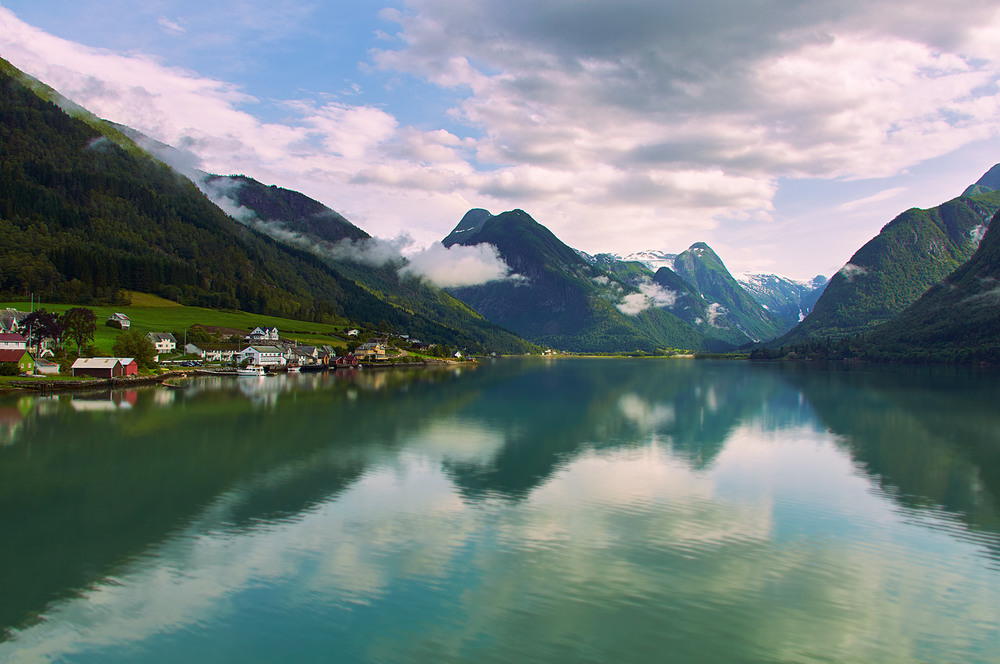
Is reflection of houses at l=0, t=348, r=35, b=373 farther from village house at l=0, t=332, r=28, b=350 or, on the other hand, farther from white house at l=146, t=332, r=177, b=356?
Answer: white house at l=146, t=332, r=177, b=356

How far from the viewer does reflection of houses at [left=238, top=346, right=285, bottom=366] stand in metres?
118

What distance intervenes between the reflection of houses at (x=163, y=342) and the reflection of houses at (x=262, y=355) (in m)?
12.2

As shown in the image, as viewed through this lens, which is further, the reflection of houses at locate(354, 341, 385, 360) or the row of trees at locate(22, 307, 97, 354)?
the reflection of houses at locate(354, 341, 385, 360)

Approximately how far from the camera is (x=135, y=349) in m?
84.2

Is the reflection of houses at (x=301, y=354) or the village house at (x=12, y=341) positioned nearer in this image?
the village house at (x=12, y=341)

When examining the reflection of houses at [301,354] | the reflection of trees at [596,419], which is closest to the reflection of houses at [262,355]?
the reflection of houses at [301,354]

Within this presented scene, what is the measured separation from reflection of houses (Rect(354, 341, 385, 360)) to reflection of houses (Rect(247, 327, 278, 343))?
2096 cm

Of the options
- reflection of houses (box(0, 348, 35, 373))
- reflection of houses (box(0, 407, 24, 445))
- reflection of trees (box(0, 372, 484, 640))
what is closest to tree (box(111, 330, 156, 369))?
reflection of houses (box(0, 348, 35, 373))

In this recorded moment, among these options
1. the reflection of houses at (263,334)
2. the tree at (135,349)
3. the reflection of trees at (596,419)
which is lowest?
the reflection of trees at (596,419)

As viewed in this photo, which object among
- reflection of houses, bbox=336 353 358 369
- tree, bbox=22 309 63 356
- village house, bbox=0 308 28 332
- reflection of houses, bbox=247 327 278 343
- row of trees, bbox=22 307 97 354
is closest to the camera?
tree, bbox=22 309 63 356

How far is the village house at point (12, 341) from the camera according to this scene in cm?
7094

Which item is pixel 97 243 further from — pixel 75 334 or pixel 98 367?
pixel 98 367

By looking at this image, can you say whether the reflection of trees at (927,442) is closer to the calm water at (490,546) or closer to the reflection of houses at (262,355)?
the calm water at (490,546)

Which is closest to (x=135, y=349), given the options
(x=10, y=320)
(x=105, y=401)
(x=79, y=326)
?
(x=79, y=326)
